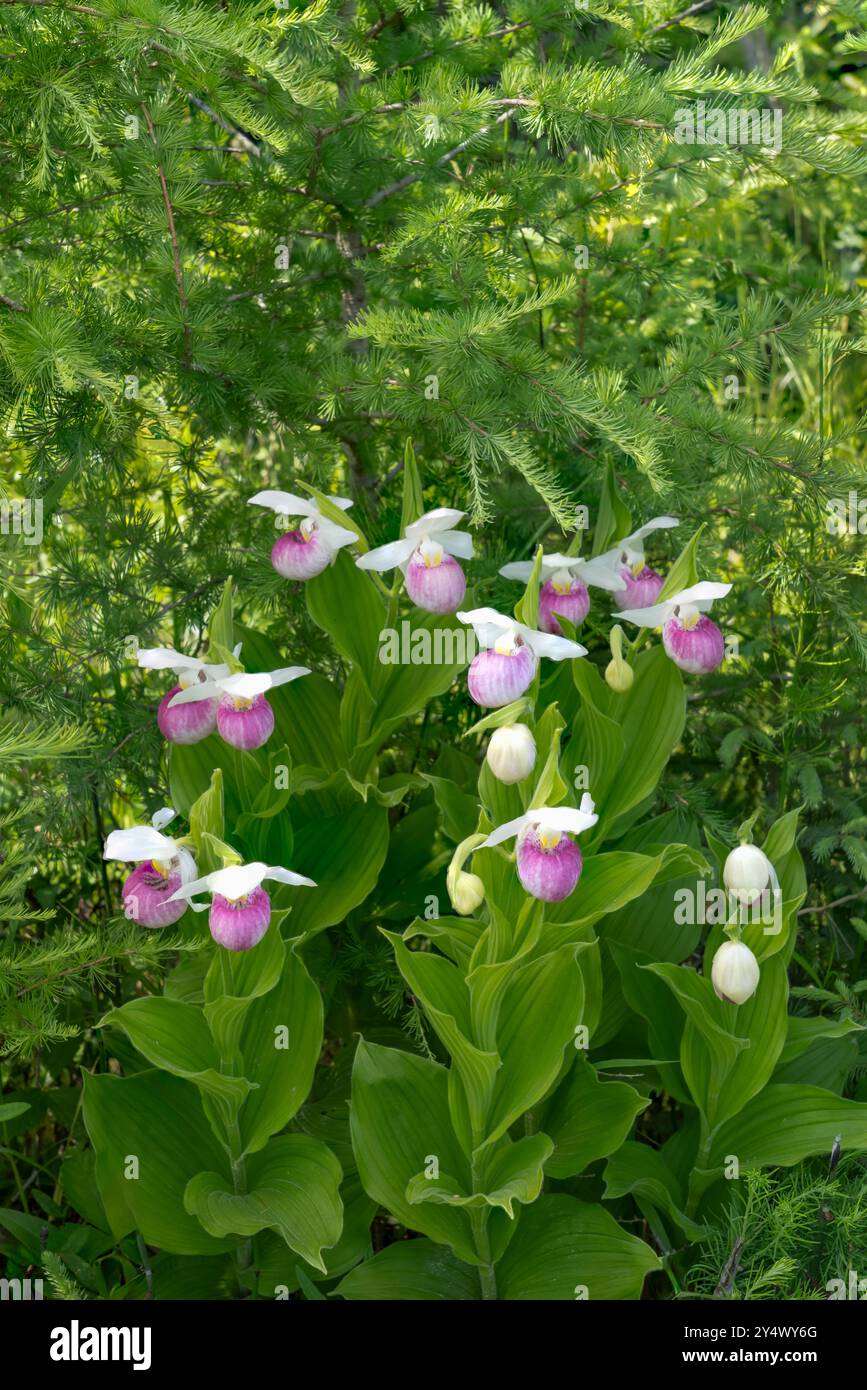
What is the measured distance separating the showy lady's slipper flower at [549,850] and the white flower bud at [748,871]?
0.51ft

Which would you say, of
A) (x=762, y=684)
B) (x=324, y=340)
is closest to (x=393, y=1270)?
(x=762, y=684)

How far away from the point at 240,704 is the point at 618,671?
0.36 meters

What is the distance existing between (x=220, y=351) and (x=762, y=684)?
0.80 metres

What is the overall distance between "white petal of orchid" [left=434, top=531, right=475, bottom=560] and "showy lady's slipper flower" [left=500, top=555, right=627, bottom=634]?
2.7 inches

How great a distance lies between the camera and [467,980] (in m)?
0.98

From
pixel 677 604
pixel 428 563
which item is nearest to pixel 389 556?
pixel 428 563

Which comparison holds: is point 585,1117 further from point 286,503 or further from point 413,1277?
point 286,503


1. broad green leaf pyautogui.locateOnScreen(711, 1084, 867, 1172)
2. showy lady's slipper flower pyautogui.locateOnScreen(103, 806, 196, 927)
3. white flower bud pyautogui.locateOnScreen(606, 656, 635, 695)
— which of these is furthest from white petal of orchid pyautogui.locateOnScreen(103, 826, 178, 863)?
broad green leaf pyautogui.locateOnScreen(711, 1084, 867, 1172)

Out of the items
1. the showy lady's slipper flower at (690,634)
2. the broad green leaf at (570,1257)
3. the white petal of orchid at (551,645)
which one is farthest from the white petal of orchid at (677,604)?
the broad green leaf at (570,1257)

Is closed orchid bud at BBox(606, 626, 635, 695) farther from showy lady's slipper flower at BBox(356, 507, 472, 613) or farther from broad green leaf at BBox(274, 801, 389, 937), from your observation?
broad green leaf at BBox(274, 801, 389, 937)

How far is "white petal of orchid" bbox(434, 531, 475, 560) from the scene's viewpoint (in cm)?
120

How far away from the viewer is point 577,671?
3.89ft

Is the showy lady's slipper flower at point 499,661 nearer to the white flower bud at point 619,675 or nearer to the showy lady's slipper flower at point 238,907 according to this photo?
the white flower bud at point 619,675

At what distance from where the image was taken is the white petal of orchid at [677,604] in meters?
1.11
